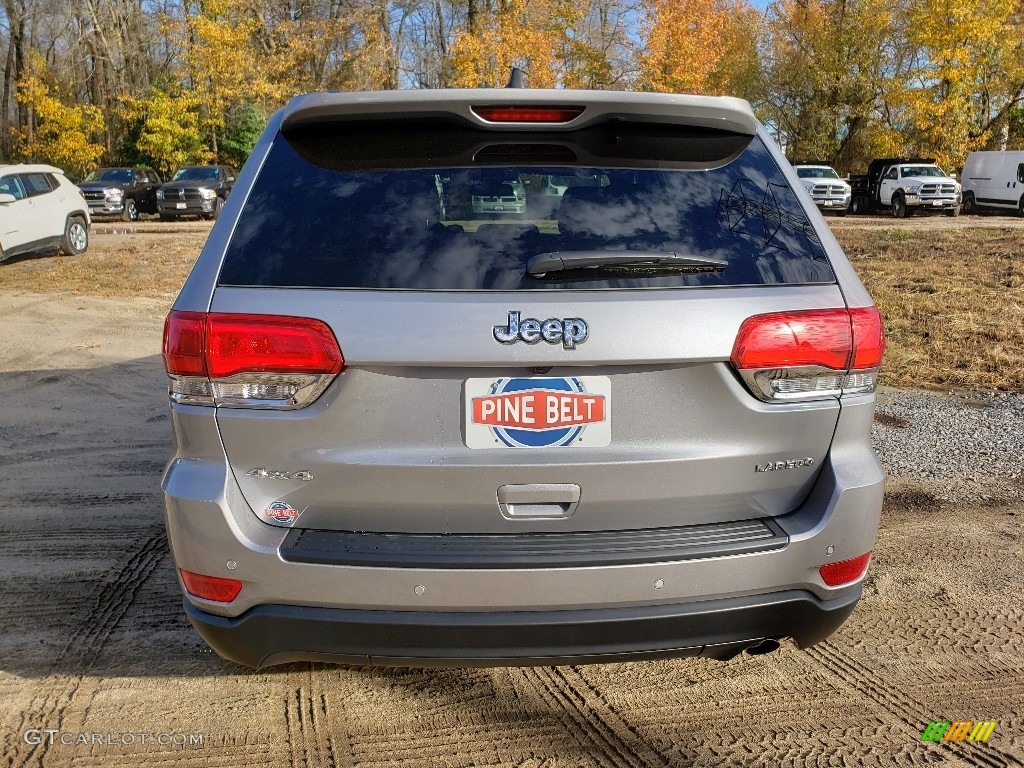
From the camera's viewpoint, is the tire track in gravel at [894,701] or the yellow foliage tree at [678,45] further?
the yellow foliage tree at [678,45]

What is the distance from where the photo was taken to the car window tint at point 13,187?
16.4 m

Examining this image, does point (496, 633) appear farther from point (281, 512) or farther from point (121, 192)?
point (121, 192)

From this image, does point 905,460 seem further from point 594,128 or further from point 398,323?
point 398,323

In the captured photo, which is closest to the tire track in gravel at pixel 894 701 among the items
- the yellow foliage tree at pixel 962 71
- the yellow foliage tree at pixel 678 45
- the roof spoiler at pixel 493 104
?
the roof spoiler at pixel 493 104

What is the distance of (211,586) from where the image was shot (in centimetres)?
257

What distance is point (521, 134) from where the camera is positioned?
8.91 ft

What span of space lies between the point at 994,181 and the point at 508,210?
3402cm

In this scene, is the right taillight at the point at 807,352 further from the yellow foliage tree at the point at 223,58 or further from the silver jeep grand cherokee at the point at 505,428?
the yellow foliage tree at the point at 223,58

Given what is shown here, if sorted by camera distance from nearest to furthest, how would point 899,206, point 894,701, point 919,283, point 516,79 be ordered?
point 894,701
point 516,79
point 919,283
point 899,206

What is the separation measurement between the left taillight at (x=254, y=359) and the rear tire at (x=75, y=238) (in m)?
17.4

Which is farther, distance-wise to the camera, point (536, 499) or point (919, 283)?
point (919, 283)

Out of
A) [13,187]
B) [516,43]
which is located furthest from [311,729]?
[516,43]

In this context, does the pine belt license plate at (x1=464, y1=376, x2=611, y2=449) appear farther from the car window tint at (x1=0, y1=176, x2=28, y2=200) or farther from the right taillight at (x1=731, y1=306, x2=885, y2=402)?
the car window tint at (x1=0, y1=176, x2=28, y2=200)

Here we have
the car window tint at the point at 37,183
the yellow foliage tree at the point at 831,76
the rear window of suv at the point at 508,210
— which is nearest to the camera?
the rear window of suv at the point at 508,210
